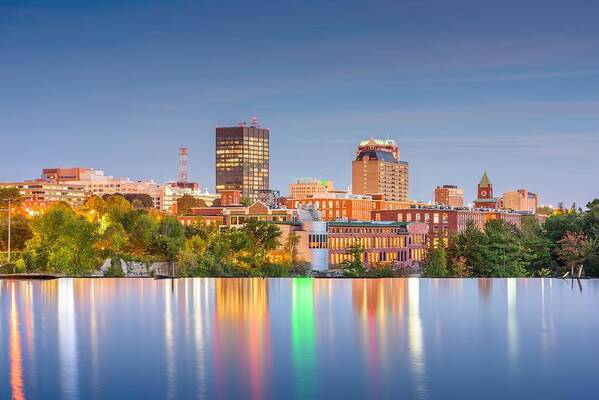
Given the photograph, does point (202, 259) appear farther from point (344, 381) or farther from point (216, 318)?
point (344, 381)

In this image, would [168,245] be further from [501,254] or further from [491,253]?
[501,254]

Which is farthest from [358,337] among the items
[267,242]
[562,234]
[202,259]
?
[267,242]

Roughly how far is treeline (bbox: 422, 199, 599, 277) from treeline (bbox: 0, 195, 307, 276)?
2345cm

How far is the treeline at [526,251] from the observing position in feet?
261

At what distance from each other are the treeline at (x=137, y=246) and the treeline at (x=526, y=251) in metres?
23.5

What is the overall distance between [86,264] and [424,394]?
70.6 metres

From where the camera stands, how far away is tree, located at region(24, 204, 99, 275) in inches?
3797

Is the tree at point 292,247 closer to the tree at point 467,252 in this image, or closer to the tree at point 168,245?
the tree at point 168,245

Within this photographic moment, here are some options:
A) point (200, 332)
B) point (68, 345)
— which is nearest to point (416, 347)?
point (200, 332)

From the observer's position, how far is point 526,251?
273ft

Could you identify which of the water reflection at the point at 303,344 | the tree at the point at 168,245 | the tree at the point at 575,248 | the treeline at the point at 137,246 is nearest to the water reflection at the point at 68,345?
the water reflection at the point at 303,344

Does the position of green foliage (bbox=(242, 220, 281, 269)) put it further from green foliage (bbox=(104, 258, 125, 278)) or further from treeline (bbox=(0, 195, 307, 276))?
green foliage (bbox=(104, 258, 125, 278))

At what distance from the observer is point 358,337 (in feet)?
161

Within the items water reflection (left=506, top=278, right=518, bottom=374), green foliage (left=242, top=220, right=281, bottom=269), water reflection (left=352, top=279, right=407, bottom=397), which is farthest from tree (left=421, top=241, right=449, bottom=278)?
green foliage (left=242, top=220, right=281, bottom=269)
